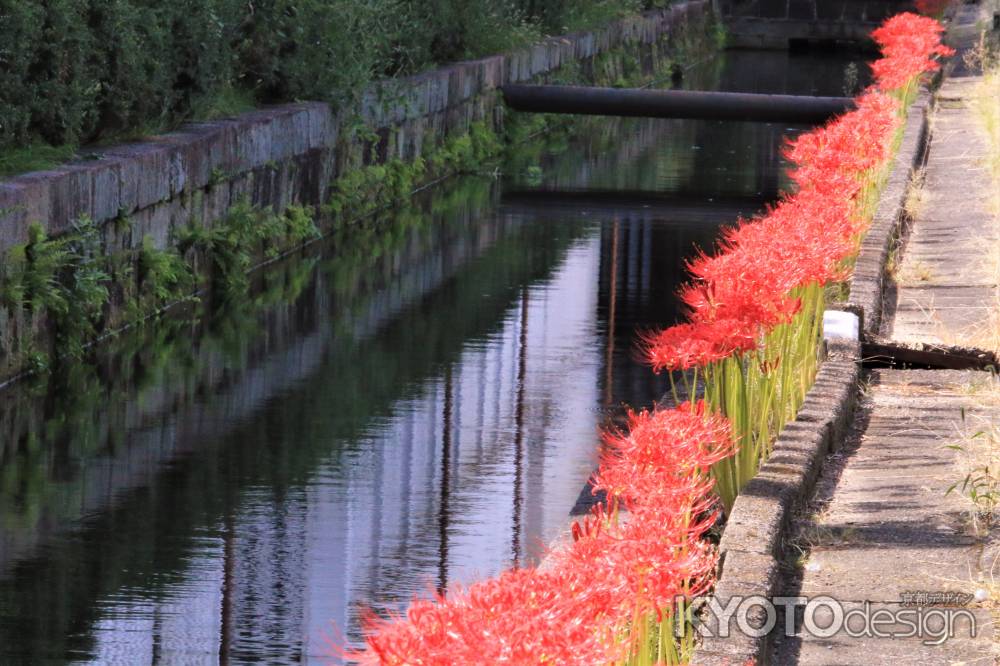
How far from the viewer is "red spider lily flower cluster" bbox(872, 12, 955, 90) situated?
65.3 feet

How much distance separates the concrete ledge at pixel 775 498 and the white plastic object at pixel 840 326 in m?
0.07

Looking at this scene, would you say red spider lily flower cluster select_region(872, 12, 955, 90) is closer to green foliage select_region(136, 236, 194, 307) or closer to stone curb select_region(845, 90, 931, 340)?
stone curb select_region(845, 90, 931, 340)

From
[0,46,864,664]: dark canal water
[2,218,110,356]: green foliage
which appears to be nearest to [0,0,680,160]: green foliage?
[2,218,110,356]: green foliage

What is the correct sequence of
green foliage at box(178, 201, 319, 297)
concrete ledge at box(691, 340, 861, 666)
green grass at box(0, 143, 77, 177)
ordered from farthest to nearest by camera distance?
1. green foliage at box(178, 201, 319, 297)
2. green grass at box(0, 143, 77, 177)
3. concrete ledge at box(691, 340, 861, 666)

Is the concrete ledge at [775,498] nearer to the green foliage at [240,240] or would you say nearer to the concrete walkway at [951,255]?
the concrete walkway at [951,255]

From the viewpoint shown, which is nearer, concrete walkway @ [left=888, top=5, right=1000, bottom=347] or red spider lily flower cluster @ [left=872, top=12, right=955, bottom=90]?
concrete walkway @ [left=888, top=5, right=1000, bottom=347]

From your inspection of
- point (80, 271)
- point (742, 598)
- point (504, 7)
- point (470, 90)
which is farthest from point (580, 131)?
point (742, 598)

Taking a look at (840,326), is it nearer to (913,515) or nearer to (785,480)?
(913,515)

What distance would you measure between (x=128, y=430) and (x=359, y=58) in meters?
7.65

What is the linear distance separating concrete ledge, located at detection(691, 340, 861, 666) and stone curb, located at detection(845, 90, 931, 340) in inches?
43.0

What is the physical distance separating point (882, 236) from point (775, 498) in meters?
5.75

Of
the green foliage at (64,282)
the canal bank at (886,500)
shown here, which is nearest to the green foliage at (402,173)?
the green foliage at (64,282)

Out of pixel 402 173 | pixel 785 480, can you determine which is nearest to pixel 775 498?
pixel 785 480

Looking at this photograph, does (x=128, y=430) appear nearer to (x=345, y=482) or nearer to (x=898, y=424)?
(x=345, y=482)
